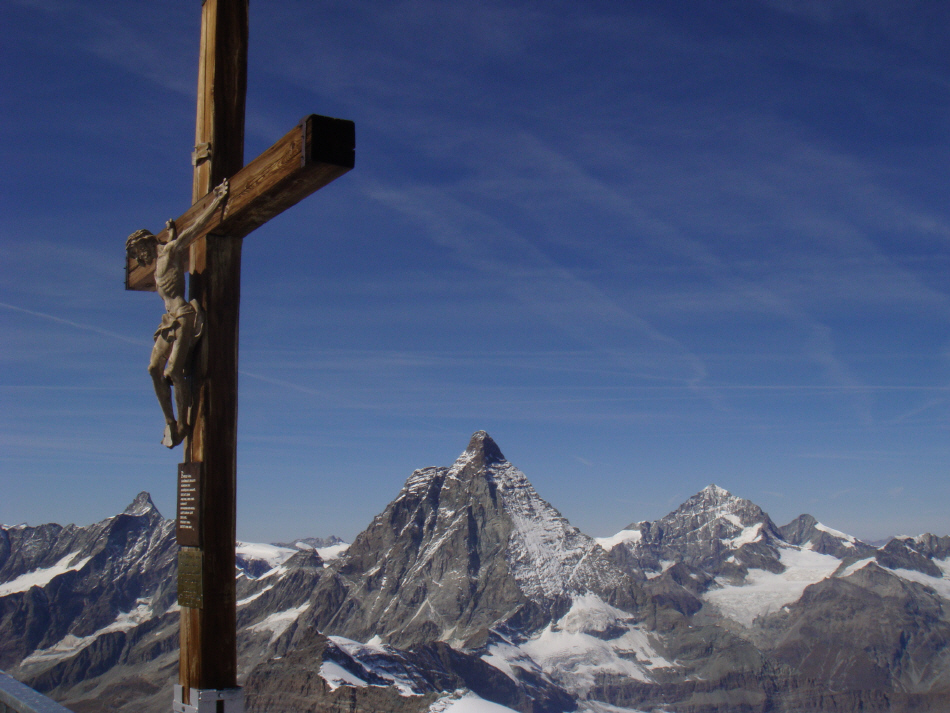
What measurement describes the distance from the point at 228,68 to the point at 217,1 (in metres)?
0.62

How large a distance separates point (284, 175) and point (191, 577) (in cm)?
335

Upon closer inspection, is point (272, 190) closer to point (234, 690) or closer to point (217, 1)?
point (217, 1)

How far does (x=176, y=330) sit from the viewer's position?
726 centimetres

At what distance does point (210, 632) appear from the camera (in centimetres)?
700

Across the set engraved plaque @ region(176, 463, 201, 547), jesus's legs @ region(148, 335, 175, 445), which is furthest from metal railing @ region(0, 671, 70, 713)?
jesus's legs @ region(148, 335, 175, 445)

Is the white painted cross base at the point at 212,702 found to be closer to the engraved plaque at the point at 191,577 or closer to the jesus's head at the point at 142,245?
the engraved plaque at the point at 191,577

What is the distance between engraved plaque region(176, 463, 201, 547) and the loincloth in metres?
1.09

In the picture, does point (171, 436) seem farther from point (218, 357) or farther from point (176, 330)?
point (176, 330)

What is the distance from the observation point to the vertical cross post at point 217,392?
7.01m

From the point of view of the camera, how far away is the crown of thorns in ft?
26.3

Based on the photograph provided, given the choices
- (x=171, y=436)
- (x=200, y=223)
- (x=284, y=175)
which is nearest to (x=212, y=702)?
(x=171, y=436)

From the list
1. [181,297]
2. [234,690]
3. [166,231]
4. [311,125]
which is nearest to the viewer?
[311,125]

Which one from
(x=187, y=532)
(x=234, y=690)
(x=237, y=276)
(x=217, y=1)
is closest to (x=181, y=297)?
(x=237, y=276)

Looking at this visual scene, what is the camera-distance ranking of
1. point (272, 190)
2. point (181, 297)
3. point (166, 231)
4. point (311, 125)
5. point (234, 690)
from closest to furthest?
1. point (311, 125)
2. point (272, 190)
3. point (234, 690)
4. point (181, 297)
5. point (166, 231)
